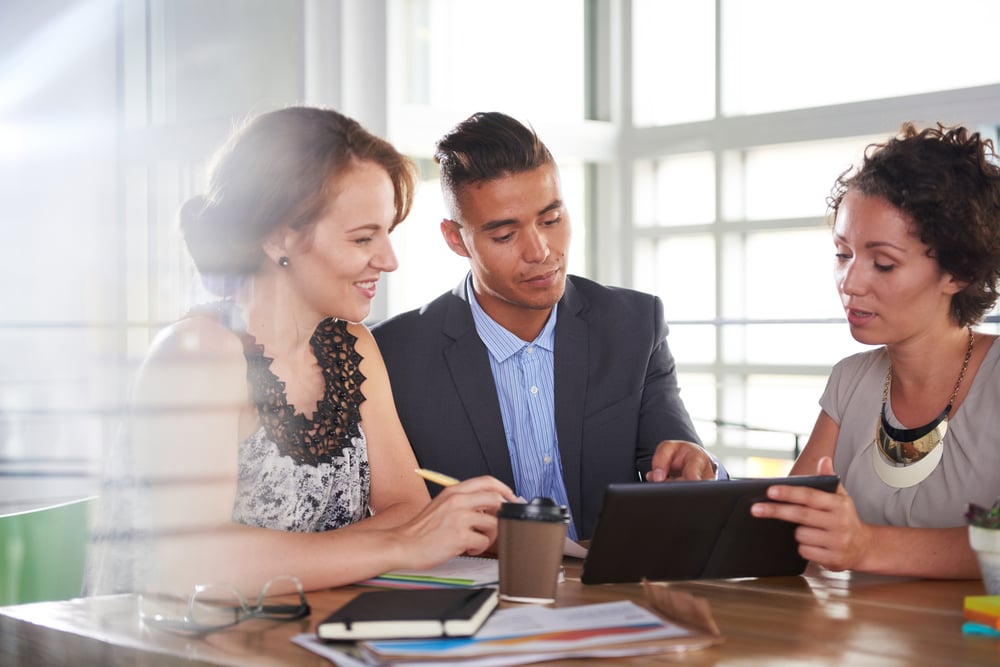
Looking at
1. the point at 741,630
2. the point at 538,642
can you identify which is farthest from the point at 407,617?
the point at 741,630

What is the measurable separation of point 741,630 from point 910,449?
726mm

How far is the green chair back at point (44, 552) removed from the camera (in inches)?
63.3

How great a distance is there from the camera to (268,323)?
5.93 feet

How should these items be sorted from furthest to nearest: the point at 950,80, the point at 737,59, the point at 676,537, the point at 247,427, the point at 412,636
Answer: the point at 737,59 → the point at 950,80 → the point at 247,427 → the point at 676,537 → the point at 412,636

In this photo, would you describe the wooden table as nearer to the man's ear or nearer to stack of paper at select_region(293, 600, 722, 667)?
stack of paper at select_region(293, 600, 722, 667)

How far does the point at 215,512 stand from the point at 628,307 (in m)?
1.09

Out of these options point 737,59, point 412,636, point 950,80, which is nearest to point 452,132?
point 412,636

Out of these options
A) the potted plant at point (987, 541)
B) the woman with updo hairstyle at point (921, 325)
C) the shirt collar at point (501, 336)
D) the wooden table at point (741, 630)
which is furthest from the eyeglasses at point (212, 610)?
the shirt collar at point (501, 336)

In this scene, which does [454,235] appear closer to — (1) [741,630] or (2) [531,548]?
(2) [531,548]

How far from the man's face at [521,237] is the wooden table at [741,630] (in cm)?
85

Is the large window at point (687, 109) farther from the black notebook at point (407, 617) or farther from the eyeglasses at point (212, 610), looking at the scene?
the black notebook at point (407, 617)

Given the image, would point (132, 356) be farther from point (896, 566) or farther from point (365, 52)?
point (365, 52)

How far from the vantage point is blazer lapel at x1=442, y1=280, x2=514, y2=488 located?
2.18 meters

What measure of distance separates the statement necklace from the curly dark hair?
129mm
